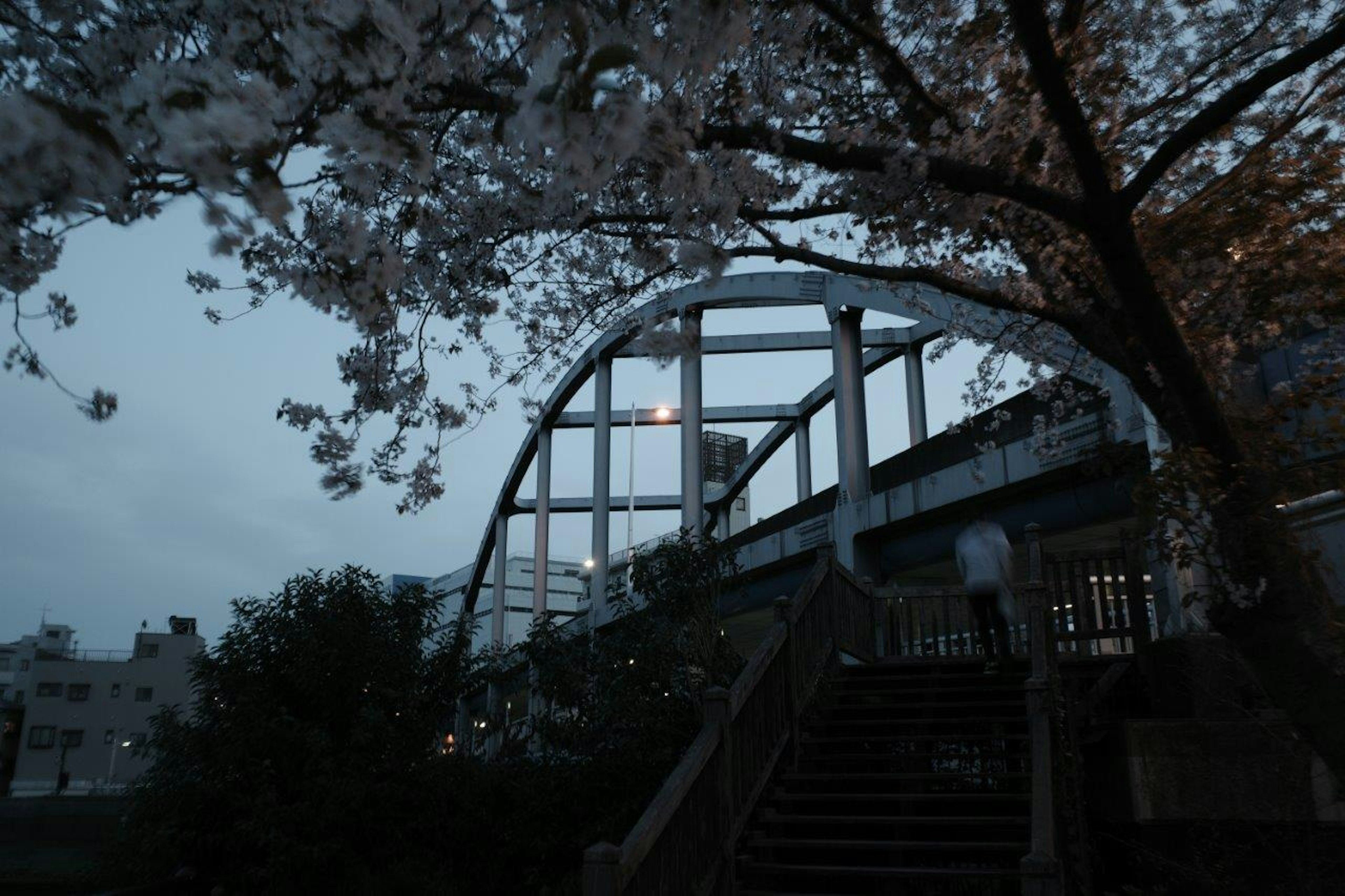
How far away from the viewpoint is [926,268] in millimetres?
7070

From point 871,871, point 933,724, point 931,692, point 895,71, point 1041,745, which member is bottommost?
point 871,871

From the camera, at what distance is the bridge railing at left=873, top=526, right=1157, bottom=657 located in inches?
424

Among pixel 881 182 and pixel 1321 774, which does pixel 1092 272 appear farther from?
pixel 1321 774

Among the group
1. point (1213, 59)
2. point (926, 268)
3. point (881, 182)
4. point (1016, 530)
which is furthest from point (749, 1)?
point (1016, 530)

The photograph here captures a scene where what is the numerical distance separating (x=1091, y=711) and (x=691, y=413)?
21.9 m

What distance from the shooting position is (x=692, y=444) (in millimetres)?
30609

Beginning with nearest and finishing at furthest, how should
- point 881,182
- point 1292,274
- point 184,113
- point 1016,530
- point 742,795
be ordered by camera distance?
1. point 184,113
2. point 881,182
3. point 1292,274
4. point 742,795
5. point 1016,530

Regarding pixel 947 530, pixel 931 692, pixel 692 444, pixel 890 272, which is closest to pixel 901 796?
pixel 931 692

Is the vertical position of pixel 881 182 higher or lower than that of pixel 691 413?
lower

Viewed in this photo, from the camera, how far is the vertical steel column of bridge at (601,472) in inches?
1425

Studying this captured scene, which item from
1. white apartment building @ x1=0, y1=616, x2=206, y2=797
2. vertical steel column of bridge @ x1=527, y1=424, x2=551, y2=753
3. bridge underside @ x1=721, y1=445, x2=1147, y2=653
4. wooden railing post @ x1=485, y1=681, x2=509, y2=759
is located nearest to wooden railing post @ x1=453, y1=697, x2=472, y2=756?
wooden railing post @ x1=485, y1=681, x2=509, y2=759

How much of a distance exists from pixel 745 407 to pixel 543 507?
1005 centimetres

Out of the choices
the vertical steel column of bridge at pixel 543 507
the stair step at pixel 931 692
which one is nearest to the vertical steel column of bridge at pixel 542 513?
the vertical steel column of bridge at pixel 543 507

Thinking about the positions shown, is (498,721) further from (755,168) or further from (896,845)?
(755,168)
